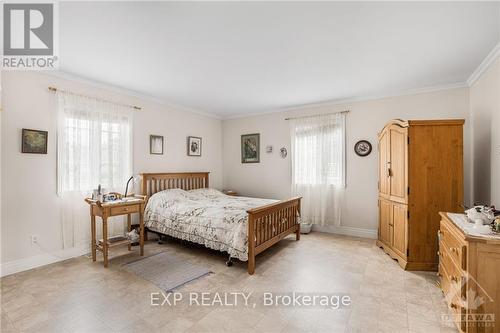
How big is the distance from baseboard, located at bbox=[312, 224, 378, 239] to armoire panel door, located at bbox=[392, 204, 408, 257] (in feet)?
3.55

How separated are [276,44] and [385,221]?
3.09 m

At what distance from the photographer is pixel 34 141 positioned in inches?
124

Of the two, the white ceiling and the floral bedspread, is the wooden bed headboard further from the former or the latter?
the white ceiling

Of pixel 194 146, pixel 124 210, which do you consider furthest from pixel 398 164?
pixel 194 146

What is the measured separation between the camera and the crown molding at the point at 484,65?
2.71m

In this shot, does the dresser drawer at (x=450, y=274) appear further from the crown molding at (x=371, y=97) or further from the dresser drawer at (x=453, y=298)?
the crown molding at (x=371, y=97)

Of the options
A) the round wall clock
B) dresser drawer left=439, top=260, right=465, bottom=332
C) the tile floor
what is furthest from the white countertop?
the round wall clock

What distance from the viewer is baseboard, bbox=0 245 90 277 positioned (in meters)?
2.94

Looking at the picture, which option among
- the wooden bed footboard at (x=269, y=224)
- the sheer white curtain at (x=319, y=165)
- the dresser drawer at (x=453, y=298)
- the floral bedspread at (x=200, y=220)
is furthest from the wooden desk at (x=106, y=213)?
the dresser drawer at (x=453, y=298)

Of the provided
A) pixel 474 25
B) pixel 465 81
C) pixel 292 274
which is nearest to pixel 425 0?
pixel 474 25

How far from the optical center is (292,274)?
299cm

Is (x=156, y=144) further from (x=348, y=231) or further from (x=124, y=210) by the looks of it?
(x=348, y=231)

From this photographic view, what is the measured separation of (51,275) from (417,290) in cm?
434

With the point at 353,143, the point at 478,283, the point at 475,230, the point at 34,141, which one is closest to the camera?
the point at 478,283
